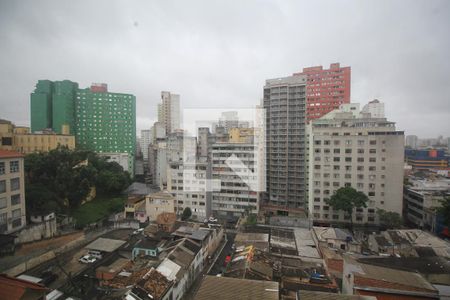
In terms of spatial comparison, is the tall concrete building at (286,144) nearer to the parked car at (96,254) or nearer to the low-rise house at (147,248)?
the low-rise house at (147,248)

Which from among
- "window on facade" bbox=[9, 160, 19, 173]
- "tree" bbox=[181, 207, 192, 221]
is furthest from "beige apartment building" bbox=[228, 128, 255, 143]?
"window on facade" bbox=[9, 160, 19, 173]

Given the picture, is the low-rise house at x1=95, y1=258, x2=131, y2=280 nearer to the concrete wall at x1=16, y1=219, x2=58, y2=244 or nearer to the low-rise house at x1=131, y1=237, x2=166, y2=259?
the low-rise house at x1=131, y1=237, x2=166, y2=259

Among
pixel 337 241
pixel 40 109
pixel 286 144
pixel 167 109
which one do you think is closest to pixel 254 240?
pixel 337 241

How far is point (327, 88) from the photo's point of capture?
21375 mm

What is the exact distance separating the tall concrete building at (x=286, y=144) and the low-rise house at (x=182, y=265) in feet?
28.4

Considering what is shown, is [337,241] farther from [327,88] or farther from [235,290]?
[327,88]

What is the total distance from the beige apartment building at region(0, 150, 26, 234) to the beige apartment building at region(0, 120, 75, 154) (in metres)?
6.00

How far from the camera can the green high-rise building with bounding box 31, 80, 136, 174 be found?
21.5 m

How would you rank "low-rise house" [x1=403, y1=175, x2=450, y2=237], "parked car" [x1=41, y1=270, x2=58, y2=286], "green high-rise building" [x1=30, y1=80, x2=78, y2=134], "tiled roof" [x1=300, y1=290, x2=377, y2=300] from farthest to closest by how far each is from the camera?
1. "green high-rise building" [x1=30, y1=80, x2=78, y2=134]
2. "low-rise house" [x1=403, y1=175, x2=450, y2=237]
3. "parked car" [x1=41, y1=270, x2=58, y2=286]
4. "tiled roof" [x1=300, y1=290, x2=377, y2=300]

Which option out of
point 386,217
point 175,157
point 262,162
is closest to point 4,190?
point 175,157

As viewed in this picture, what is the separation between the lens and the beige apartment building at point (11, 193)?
7.79 meters

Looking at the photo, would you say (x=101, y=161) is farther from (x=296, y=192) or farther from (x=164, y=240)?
(x=296, y=192)

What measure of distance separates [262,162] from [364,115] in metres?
6.93

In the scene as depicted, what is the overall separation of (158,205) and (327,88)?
1905 cm
